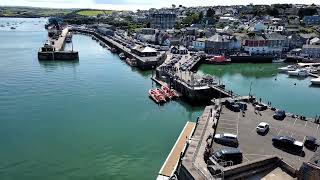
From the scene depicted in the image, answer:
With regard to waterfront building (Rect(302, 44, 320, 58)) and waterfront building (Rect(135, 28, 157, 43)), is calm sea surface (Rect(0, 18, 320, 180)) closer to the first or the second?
waterfront building (Rect(302, 44, 320, 58))

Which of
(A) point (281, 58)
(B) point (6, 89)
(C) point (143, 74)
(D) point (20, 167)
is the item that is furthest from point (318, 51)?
(D) point (20, 167)

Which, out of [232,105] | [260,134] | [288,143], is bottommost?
[260,134]

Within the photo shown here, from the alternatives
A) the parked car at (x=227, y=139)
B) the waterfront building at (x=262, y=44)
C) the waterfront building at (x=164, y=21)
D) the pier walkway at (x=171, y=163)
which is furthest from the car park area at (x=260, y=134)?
the waterfront building at (x=164, y=21)

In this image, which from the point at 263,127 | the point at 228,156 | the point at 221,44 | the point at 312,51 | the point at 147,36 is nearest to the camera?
the point at 228,156

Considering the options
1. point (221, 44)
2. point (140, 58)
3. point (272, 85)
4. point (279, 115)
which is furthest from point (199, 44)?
point (279, 115)

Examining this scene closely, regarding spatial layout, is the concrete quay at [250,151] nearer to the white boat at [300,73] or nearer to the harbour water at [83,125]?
the harbour water at [83,125]

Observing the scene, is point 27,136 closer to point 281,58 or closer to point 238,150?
point 238,150

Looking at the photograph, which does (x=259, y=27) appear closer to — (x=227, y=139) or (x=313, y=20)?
(x=313, y=20)
